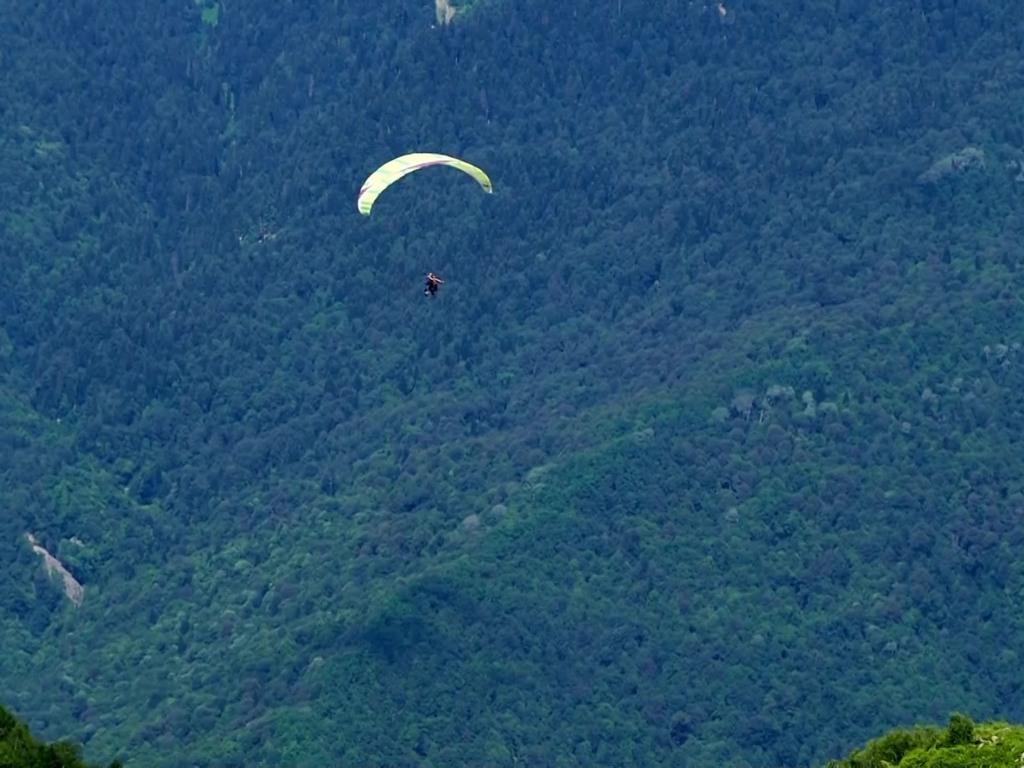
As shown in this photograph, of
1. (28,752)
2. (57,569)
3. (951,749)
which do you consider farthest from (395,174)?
(57,569)

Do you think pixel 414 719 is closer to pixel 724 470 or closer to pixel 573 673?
pixel 573 673

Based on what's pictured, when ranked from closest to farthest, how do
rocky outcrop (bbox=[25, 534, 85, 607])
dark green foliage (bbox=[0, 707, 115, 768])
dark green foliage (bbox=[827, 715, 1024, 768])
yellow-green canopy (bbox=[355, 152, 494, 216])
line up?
dark green foliage (bbox=[0, 707, 115, 768])
dark green foliage (bbox=[827, 715, 1024, 768])
yellow-green canopy (bbox=[355, 152, 494, 216])
rocky outcrop (bbox=[25, 534, 85, 607])

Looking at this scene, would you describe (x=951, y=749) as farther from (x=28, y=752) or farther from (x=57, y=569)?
(x=57, y=569)

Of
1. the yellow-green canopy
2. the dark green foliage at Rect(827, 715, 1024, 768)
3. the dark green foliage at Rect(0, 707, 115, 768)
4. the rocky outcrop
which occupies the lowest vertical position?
the dark green foliage at Rect(827, 715, 1024, 768)

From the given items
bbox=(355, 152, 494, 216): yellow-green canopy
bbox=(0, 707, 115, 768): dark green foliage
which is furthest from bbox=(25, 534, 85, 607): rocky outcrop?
bbox=(0, 707, 115, 768): dark green foliage

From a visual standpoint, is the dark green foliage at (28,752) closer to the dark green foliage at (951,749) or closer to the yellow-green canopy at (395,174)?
the dark green foliage at (951,749)

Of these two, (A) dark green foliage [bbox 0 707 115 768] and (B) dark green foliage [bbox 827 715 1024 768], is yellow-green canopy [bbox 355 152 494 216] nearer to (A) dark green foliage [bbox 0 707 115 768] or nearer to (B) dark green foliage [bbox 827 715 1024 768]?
(B) dark green foliage [bbox 827 715 1024 768]

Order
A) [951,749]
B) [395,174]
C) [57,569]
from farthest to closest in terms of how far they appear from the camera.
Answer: [57,569] → [395,174] → [951,749]

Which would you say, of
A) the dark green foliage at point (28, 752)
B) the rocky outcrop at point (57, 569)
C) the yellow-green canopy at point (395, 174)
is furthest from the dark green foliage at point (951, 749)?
the rocky outcrop at point (57, 569)

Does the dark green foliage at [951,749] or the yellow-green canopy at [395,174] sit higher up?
the yellow-green canopy at [395,174]

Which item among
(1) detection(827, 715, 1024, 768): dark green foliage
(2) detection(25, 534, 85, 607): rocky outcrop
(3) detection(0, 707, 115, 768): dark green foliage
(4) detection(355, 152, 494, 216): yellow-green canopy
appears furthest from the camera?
(2) detection(25, 534, 85, 607): rocky outcrop

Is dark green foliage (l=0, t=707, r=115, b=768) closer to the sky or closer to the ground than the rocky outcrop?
closer to the ground
